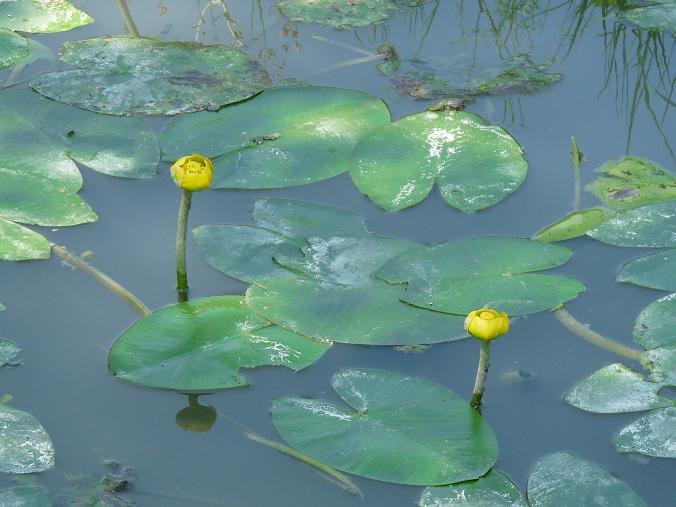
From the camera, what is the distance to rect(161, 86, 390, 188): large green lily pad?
8.53ft

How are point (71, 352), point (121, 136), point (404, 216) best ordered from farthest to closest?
point (121, 136)
point (404, 216)
point (71, 352)

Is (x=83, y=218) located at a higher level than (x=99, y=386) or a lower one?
higher

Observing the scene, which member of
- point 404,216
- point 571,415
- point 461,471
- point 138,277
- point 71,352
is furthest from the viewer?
point 404,216

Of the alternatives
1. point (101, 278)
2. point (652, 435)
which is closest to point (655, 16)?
point (652, 435)

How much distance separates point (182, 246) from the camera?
2221mm

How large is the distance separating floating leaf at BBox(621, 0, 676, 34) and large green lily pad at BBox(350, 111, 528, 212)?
32.1 inches

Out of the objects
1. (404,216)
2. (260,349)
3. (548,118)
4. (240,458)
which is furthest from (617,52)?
(240,458)

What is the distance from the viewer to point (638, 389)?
6.66ft

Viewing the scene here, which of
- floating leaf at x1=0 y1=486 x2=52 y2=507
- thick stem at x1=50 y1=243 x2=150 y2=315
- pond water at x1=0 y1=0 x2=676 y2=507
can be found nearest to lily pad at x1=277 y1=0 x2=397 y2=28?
pond water at x1=0 y1=0 x2=676 y2=507

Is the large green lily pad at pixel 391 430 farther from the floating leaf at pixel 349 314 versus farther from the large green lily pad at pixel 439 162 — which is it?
the large green lily pad at pixel 439 162

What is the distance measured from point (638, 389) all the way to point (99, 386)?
3.61ft

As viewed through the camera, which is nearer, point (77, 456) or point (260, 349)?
point (77, 456)

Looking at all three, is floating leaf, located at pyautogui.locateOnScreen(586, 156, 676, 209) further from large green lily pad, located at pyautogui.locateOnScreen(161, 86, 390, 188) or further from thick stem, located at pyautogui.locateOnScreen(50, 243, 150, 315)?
thick stem, located at pyautogui.locateOnScreen(50, 243, 150, 315)

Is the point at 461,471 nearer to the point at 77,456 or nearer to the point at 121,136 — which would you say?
the point at 77,456
